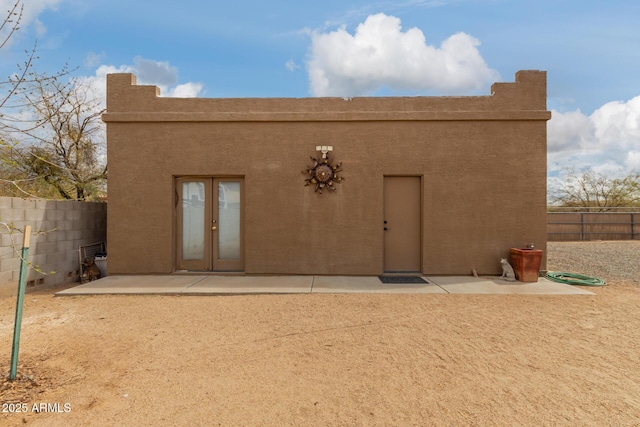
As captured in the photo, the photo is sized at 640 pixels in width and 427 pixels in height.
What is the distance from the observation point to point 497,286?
6594 mm

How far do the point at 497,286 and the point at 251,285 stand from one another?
15.5 ft

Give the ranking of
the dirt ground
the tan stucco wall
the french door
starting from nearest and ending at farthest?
the dirt ground
the tan stucco wall
the french door

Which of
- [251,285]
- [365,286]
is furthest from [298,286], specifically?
[365,286]

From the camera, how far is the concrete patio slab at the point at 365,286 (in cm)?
622

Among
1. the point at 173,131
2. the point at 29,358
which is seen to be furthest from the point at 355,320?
the point at 173,131

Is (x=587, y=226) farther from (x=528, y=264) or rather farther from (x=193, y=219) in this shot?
(x=193, y=219)

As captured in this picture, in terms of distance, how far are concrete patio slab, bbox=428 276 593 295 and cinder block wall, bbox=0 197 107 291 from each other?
719 centimetres

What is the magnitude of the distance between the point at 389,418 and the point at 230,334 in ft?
7.72

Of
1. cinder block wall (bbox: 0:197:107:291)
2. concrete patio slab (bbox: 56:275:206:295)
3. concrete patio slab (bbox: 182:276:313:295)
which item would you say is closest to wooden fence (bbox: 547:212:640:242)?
concrete patio slab (bbox: 182:276:313:295)

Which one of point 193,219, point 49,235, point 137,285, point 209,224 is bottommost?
point 137,285

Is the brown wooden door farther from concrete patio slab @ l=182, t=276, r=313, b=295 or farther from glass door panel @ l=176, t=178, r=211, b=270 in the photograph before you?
glass door panel @ l=176, t=178, r=211, b=270

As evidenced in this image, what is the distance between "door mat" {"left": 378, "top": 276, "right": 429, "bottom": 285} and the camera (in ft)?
22.5

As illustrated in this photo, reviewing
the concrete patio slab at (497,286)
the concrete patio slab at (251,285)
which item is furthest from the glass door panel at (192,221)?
the concrete patio slab at (497,286)

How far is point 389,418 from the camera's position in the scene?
2549mm
